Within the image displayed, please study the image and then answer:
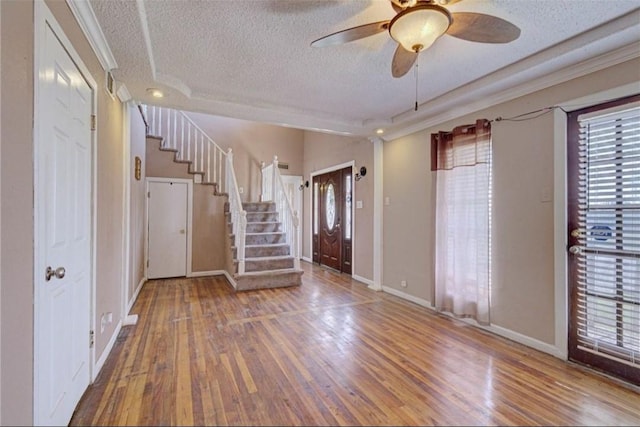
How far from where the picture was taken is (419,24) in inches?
62.7

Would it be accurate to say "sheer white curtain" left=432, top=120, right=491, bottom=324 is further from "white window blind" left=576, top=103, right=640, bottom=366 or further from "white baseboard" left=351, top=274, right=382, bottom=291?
"white baseboard" left=351, top=274, right=382, bottom=291

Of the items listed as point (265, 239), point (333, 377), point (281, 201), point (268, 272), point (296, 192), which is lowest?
point (333, 377)

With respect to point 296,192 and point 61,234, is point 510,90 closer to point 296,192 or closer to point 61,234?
point 61,234

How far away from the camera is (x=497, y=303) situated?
297cm

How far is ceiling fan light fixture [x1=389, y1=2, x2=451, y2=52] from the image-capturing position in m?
1.54

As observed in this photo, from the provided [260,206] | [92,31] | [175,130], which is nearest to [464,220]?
[92,31]

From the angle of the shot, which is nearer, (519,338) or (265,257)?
(519,338)

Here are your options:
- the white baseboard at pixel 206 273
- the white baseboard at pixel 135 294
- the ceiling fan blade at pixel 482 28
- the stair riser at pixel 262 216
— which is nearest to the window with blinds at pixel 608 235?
the ceiling fan blade at pixel 482 28

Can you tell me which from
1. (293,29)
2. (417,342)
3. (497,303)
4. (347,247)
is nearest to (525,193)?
(497,303)

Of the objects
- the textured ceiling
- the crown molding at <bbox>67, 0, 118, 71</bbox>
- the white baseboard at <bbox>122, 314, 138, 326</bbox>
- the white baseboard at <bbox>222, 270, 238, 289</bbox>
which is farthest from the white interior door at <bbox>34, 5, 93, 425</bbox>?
the white baseboard at <bbox>222, 270, 238, 289</bbox>

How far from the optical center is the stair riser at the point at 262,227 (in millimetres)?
5578

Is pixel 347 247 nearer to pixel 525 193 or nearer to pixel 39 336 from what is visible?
pixel 525 193

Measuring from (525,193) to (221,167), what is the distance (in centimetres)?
514

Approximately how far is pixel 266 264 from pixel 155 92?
288cm
